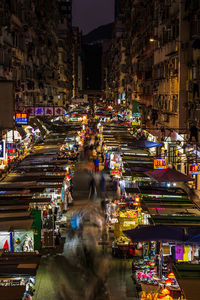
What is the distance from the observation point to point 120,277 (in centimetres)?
1653

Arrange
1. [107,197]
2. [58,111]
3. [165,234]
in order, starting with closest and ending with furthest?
1. [165,234]
2. [107,197]
3. [58,111]

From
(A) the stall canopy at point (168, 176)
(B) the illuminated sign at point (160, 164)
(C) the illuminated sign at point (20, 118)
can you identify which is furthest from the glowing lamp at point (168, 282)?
(C) the illuminated sign at point (20, 118)

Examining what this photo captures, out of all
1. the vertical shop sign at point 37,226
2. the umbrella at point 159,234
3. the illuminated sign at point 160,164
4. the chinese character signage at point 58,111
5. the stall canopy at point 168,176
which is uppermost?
the chinese character signage at point 58,111

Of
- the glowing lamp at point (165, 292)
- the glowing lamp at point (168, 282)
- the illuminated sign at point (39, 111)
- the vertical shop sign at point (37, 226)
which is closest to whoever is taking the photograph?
the glowing lamp at point (165, 292)

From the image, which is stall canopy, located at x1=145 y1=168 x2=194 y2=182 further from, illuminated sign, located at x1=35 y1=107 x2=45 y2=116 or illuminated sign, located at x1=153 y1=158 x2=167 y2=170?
illuminated sign, located at x1=35 y1=107 x2=45 y2=116

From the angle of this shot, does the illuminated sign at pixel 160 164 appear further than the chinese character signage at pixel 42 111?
No

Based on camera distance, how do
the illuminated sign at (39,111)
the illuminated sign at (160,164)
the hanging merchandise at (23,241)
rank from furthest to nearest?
the illuminated sign at (39,111), the illuminated sign at (160,164), the hanging merchandise at (23,241)

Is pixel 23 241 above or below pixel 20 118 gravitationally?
below

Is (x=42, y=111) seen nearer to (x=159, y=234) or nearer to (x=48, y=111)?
(x=48, y=111)

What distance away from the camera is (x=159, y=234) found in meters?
13.3

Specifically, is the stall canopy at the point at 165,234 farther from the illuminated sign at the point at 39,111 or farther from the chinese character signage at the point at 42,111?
the illuminated sign at the point at 39,111

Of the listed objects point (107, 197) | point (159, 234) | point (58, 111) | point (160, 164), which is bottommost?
point (107, 197)

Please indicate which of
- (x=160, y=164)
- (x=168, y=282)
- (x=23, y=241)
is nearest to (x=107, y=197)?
(x=160, y=164)

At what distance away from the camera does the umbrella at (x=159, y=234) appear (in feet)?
42.9
